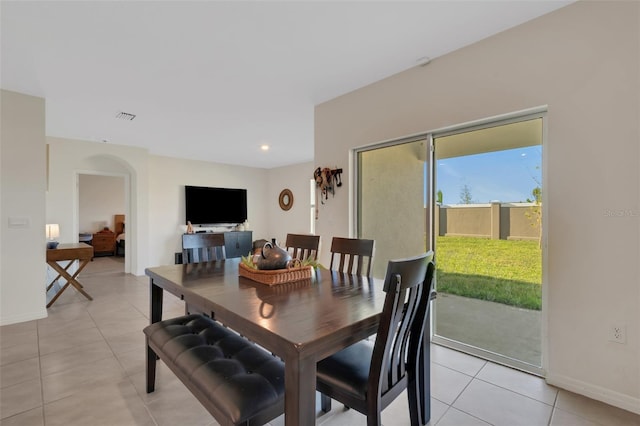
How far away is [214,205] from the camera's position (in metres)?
7.04

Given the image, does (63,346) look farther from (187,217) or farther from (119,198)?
(119,198)

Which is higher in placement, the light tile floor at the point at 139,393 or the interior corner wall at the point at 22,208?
the interior corner wall at the point at 22,208

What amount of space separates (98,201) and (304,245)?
8.98m

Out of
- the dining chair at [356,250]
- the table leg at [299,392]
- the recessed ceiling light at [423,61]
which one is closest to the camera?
the table leg at [299,392]

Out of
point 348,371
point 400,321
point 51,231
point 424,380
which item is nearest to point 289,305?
point 348,371

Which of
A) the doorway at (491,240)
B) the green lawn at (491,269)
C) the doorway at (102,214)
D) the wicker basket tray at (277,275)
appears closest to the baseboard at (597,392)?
the doorway at (491,240)

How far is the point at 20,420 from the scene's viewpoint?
5.59 feet

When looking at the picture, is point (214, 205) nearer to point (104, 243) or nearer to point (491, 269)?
point (104, 243)

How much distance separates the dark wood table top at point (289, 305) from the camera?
3.59 ft

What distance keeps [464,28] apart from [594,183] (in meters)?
1.39

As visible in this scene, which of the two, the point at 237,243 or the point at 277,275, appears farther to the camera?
the point at 237,243

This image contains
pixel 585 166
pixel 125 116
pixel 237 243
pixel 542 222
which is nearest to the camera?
pixel 585 166

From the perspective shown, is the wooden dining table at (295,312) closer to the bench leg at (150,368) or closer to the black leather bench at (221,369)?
the black leather bench at (221,369)

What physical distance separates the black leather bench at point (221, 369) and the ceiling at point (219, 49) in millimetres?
2095
